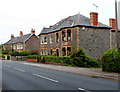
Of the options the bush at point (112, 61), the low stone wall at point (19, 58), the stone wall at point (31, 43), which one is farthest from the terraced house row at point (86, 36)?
the stone wall at point (31, 43)

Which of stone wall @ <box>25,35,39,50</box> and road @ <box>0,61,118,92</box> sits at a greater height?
stone wall @ <box>25,35,39,50</box>

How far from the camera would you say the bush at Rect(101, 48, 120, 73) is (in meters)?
16.7

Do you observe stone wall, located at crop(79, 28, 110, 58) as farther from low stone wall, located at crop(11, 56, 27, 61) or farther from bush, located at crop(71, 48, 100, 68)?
low stone wall, located at crop(11, 56, 27, 61)

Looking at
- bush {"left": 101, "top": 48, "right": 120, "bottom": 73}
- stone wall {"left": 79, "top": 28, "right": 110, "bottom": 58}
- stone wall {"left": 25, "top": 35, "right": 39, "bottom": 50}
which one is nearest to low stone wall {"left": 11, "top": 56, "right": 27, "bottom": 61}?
stone wall {"left": 25, "top": 35, "right": 39, "bottom": 50}

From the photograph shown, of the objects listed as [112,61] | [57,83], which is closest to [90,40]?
[112,61]

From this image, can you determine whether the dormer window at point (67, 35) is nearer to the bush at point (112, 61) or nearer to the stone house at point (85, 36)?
the stone house at point (85, 36)

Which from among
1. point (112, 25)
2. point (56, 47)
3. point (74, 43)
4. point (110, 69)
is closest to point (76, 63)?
point (74, 43)

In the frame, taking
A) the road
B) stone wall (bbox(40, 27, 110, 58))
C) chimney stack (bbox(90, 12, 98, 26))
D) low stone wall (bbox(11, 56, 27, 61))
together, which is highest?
chimney stack (bbox(90, 12, 98, 26))

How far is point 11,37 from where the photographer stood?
79.9 metres

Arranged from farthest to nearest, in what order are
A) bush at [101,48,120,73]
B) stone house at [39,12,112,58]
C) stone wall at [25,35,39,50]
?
1. stone wall at [25,35,39,50]
2. stone house at [39,12,112,58]
3. bush at [101,48,120,73]

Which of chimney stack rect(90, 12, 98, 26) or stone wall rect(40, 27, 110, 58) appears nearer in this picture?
stone wall rect(40, 27, 110, 58)

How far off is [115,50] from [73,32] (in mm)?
15543

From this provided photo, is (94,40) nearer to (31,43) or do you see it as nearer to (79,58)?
(79,58)

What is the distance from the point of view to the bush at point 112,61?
16.7 m
